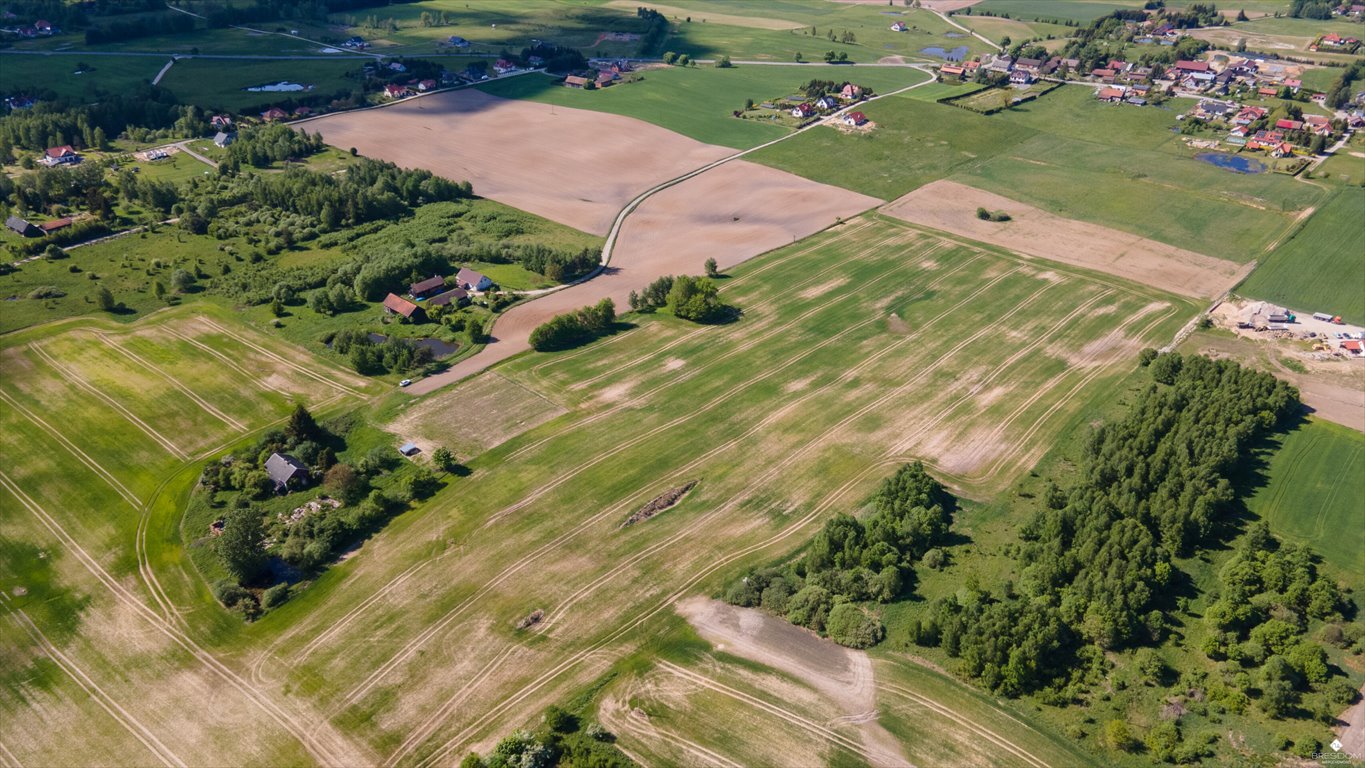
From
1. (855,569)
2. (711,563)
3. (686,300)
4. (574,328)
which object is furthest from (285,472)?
(855,569)

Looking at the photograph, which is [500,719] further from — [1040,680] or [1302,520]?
[1302,520]

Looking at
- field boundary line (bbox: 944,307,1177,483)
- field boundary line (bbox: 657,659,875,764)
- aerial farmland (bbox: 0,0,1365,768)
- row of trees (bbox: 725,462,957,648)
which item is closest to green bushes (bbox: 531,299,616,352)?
aerial farmland (bbox: 0,0,1365,768)

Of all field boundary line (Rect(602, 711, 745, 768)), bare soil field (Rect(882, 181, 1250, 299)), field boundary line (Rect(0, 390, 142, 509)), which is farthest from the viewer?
bare soil field (Rect(882, 181, 1250, 299))

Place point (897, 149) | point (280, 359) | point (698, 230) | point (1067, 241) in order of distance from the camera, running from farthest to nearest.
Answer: point (897, 149) → point (698, 230) → point (1067, 241) → point (280, 359)

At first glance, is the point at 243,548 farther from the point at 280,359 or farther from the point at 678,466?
the point at 678,466

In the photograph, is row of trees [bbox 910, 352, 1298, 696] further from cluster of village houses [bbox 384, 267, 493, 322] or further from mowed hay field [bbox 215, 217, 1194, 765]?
cluster of village houses [bbox 384, 267, 493, 322]

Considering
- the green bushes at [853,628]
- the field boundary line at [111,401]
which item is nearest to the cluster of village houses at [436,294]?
the field boundary line at [111,401]

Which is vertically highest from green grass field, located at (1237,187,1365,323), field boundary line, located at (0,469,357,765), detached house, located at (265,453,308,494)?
green grass field, located at (1237,187,1365,323)
